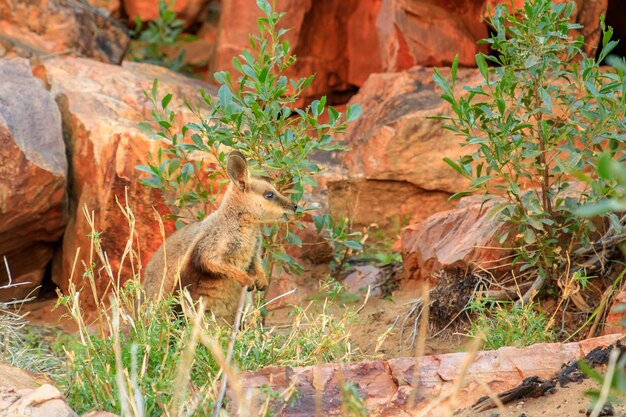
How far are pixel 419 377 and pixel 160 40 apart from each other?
809cm

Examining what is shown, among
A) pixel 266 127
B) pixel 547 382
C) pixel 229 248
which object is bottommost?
pixel 229 248

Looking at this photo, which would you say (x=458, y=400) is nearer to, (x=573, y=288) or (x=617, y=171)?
(x=573, y=288)

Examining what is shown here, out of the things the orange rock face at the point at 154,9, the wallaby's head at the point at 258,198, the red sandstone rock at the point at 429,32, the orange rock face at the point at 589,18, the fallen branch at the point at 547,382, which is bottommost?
the fallen branch at the point at 547,382

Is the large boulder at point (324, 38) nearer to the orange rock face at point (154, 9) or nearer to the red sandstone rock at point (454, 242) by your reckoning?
the orange rock face at point (154, 9)

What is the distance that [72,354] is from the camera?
4262 millimetres

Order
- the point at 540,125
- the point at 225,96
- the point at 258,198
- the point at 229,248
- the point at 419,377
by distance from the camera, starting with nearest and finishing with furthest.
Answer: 1. the point at 419,377
2. the point at 540,125
3. the point at 225,96
4. the point at 229,248
5. the point at 258,198

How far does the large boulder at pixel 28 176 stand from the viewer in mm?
7434

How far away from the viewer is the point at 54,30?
32.5 ft

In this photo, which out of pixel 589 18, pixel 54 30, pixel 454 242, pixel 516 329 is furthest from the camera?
pixel 54 30

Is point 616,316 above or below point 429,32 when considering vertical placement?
below

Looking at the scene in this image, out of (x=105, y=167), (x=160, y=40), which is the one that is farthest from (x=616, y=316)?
(x=160, y=40)

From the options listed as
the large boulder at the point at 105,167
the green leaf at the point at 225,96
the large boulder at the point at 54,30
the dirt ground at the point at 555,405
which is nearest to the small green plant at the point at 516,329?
the dirt ground at the point at 555,405

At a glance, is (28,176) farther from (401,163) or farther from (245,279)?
(401,163)

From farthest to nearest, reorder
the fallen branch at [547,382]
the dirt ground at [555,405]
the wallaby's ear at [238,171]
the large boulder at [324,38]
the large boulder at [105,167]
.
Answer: the large boulder at [324,38] → the large boulder at [105,167] → the wallaby's ear at [238,171] → the fallen branch at [547,382] → the dirt ground at [555,405]
